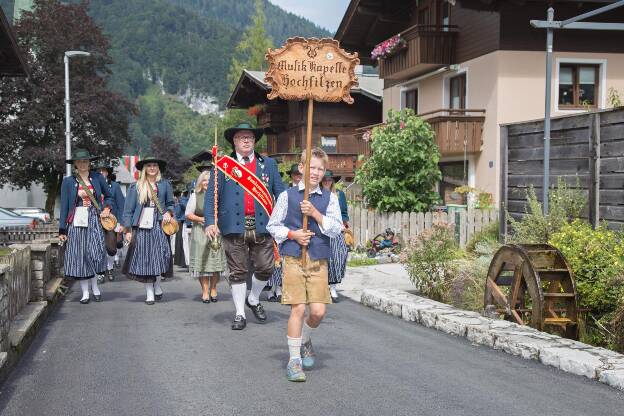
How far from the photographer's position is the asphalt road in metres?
4.93

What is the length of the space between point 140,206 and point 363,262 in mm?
6889

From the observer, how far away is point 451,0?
21766mm

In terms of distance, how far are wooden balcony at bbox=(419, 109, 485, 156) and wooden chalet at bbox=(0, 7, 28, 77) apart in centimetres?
1166

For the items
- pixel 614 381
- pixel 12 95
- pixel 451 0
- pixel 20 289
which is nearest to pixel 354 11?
pixel 451 0

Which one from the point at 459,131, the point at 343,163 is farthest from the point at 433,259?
the point at 343,163

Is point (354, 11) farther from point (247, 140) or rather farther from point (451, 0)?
point (247, 140)

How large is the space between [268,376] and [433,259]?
474cm

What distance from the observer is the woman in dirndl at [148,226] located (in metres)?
9.99

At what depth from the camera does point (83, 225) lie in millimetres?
10039

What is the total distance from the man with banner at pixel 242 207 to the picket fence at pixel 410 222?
825 centimetres

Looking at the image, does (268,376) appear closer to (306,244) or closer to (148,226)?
(306,244)

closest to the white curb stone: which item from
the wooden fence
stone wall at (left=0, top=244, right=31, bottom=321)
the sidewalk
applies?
the sidewalk

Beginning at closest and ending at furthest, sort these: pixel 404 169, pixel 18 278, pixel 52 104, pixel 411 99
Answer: pixel 18 278 → pixel 404 169 → pixel 411 99 → pixel 52 104

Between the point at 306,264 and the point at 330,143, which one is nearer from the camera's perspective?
the point at 306,264
